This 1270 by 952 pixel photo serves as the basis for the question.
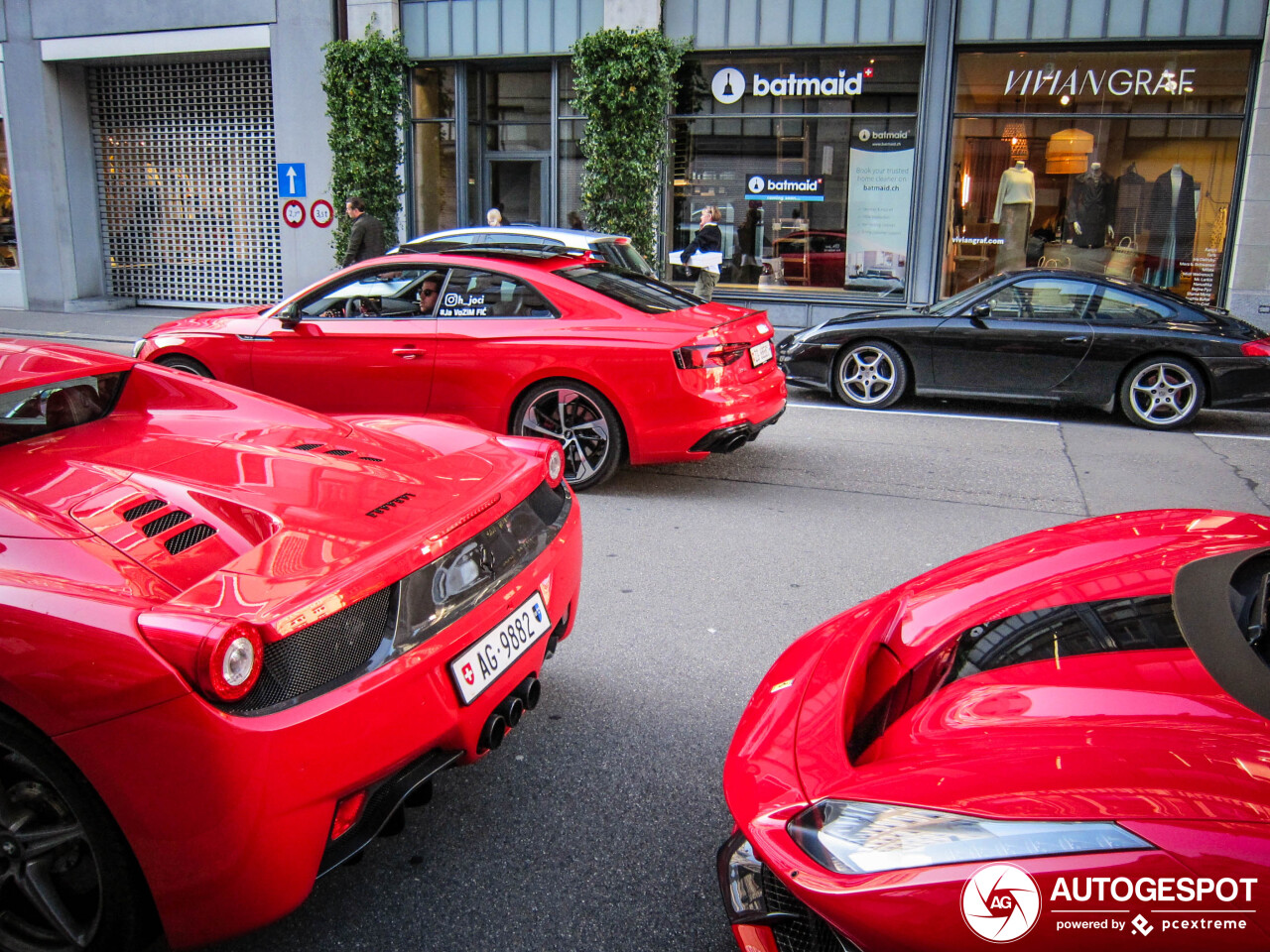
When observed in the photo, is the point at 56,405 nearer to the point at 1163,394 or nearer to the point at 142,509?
the point at 142,509

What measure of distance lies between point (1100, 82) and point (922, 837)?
14.7 m

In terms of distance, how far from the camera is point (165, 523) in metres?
2.51

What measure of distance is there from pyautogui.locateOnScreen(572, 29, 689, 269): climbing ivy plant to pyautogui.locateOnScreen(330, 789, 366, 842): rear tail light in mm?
13877

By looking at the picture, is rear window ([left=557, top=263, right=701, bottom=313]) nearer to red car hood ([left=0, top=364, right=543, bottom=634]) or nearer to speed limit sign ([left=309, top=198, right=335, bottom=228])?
red car hood ([left=0, top=364, right=543, bottom=634])

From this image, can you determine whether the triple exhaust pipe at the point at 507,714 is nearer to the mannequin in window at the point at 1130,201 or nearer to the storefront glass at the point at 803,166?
the storefront glass at the point at 803,166

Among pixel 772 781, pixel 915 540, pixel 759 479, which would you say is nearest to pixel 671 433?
pixel 759 479

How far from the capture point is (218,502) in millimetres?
2633

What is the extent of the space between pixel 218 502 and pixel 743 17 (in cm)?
1413

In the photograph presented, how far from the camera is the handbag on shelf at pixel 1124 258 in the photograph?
14406 mm

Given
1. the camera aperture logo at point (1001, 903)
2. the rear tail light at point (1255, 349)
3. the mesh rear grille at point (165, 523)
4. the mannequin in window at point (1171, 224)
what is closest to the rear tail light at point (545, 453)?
the mesh rear grille at point (165, 523)

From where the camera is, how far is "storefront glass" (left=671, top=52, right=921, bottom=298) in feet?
48.3

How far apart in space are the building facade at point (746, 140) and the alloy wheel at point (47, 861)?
13.8 meters

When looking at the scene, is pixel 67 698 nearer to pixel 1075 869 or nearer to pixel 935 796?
pixel 935 796

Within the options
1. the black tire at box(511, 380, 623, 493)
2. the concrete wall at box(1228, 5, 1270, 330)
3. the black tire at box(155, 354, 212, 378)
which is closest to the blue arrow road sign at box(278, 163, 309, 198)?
the black tire at box(155, 354, 212, 378)
